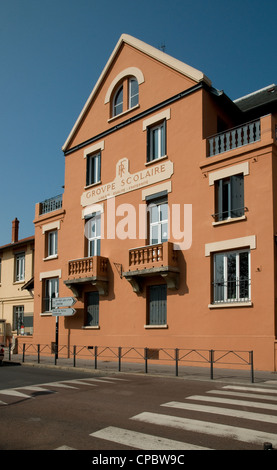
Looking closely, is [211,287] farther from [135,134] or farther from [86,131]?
[86,131]

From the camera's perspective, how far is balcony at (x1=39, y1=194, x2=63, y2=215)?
2592 cm

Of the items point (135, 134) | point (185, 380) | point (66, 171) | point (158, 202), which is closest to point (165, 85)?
point (135, 134)

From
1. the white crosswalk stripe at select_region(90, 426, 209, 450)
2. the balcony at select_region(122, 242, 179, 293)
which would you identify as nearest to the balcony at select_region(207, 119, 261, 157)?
the balcony at select_region(122, 242, 179, 293)

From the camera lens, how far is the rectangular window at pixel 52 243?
26.0 metres

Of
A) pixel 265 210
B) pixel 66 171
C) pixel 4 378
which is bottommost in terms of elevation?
pixel 4 378

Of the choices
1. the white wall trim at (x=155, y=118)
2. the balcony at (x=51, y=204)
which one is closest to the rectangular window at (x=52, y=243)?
the balcony at (x=51, y=204)

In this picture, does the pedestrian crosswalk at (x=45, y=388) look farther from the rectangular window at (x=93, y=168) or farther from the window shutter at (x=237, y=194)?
the rectangular window at (x=93, y=168)

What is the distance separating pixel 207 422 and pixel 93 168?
18.1 m

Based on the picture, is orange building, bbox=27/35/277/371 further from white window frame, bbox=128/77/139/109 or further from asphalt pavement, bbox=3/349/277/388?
asphalt pavement, bbox=3/349/277/388

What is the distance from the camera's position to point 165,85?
20.4 m

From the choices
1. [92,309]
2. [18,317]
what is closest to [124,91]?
[92,309]

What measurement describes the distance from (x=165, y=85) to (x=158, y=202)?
5.29 m

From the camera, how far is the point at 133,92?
22.5m

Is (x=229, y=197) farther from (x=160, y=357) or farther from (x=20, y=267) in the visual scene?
(x=20, y=267)
